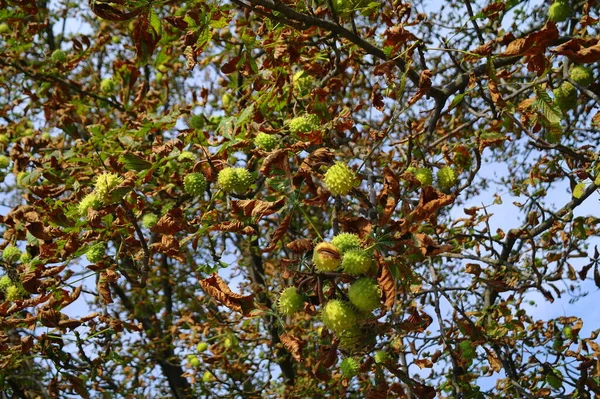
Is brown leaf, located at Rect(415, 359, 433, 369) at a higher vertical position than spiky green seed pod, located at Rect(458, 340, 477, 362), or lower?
lower

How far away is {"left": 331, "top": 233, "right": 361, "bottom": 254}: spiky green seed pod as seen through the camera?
6.58 ft

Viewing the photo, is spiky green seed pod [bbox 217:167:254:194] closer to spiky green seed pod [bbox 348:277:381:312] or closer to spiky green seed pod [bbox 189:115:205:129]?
spiky green seed pod [bbox 348:277:381:312]

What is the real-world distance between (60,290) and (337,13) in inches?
77.6

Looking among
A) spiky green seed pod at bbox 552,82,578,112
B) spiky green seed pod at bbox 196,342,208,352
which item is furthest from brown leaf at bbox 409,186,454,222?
spiky green seed pod at bbox 196,342,208,352

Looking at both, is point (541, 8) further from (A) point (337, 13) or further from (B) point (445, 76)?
(A) point (337, 13)

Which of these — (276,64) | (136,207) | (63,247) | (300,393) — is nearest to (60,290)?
(63,247)

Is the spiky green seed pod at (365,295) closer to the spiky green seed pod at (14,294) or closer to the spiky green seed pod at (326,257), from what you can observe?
the spiky green seed pod at (326,257)

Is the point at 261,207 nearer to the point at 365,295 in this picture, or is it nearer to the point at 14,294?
the point at 365,295

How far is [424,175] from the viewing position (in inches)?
105

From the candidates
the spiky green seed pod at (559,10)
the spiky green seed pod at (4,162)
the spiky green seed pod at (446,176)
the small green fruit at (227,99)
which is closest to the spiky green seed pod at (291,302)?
the spiky green seed pod at (446,176)

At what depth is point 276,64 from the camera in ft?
9.38

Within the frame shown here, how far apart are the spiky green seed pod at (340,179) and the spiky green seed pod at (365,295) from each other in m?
0.39

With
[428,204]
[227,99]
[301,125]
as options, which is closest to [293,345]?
[428,204]

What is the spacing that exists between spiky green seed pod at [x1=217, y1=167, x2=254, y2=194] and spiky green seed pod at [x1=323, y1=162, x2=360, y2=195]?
1.90ft
